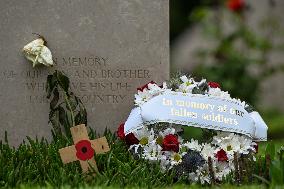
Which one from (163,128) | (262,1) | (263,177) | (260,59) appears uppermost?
(262,1)

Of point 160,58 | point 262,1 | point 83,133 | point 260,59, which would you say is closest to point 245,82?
point 260,59

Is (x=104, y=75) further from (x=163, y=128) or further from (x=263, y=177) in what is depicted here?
(x=263, y=177)

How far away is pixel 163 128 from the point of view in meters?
5.66

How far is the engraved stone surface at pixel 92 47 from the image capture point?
20.8 ft

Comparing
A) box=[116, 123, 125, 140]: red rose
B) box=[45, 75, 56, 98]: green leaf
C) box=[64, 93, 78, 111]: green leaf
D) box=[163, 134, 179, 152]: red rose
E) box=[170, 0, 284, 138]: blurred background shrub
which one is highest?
box=[170, 0, 284, 138]: blurred background shrub

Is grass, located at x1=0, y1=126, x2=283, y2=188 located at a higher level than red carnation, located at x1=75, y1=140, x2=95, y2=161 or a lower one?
lower

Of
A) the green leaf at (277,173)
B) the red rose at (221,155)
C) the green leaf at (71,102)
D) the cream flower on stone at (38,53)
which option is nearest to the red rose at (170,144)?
the red rose at (221,155)

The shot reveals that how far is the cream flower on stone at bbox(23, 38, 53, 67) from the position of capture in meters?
6.18

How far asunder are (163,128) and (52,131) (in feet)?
3.54

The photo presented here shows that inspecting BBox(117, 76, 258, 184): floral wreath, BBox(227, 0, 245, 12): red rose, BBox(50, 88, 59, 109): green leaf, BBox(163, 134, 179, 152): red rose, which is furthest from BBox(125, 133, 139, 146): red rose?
BBox(227, 0, 245, 12): red rose

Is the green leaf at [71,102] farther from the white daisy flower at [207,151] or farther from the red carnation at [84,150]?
the white daisy flower at [207,151]

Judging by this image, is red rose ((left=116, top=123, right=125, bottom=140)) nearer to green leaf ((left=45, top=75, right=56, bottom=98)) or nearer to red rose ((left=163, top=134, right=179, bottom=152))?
red rose ((left=163, top=134, right=179, bottom=152))

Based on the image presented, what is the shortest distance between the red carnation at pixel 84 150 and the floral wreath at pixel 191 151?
0.35 m

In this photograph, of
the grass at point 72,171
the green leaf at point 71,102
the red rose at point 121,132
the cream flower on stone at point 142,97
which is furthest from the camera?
the green leaf at point 71,102
